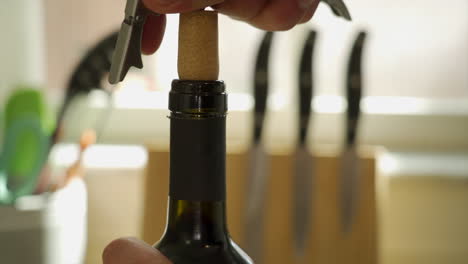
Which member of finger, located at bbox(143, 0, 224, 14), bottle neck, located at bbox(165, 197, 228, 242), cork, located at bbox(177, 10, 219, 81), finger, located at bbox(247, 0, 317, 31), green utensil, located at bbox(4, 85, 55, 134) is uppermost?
finger, located at bbox(247, 0, 317, 31)

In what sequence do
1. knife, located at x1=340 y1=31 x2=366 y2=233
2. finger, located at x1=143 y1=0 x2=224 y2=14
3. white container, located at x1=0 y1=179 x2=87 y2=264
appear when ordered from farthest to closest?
knife, located at x1=340 y1=31 x2=366 y2=233
white container, located at x1=0 y1=179 x2=87 y2=264
finger, located at x1=143 y1=0 x2=224 y2=14

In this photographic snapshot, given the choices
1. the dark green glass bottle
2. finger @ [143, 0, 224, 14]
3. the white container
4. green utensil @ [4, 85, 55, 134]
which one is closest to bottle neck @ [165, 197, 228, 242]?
the dark green glass bottle

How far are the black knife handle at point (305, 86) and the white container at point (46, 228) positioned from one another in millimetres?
411

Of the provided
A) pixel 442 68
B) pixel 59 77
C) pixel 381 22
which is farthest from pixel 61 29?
pixel 442 68

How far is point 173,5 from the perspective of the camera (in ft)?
0.97

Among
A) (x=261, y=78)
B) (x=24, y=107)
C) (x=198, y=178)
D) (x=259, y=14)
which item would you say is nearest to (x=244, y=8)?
(x=259, y=14)

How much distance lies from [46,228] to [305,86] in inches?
18.7

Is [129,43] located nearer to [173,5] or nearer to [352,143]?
[173,5]

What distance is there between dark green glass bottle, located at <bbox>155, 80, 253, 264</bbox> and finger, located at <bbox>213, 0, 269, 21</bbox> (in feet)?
0.25

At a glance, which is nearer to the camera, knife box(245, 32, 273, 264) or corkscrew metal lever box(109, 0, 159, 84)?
corkscrew metal lever box(109, 0, 159, 84)

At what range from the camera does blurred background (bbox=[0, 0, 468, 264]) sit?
1011 mm

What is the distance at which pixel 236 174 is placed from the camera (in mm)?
984

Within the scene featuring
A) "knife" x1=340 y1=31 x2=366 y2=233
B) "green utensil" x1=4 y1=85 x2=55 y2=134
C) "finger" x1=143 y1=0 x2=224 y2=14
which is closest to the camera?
"finger" x1=143 y1=0 x2=224 y2=14

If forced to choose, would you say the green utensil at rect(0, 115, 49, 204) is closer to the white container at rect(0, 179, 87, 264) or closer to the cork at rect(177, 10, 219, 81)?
the white container at rect(0, 179, 87, 264)
